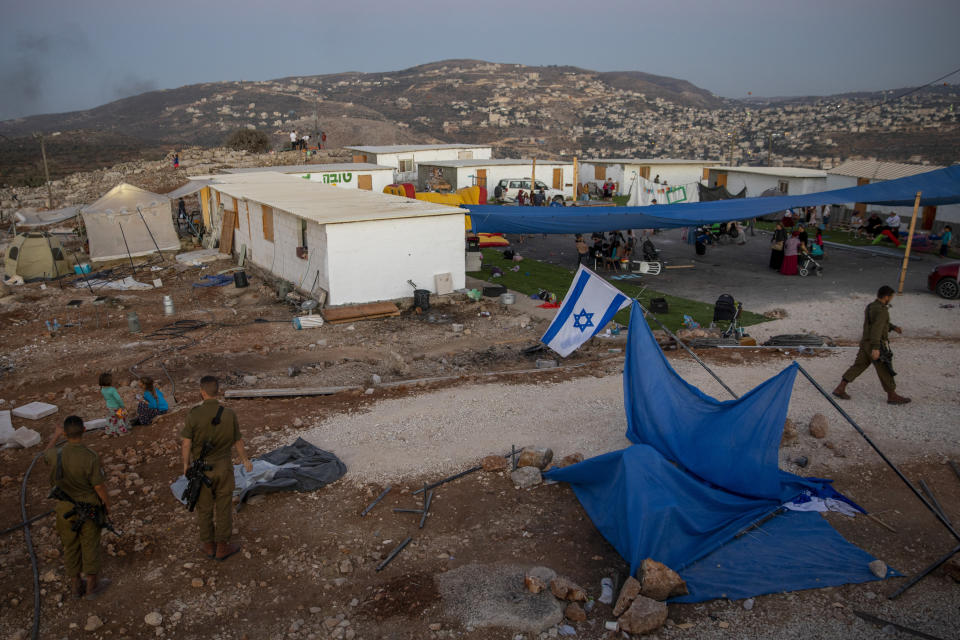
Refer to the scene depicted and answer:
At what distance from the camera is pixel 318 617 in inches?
208

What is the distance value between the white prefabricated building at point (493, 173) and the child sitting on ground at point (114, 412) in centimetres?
2725

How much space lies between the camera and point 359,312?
14.5 metres

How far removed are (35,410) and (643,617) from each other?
8835mm

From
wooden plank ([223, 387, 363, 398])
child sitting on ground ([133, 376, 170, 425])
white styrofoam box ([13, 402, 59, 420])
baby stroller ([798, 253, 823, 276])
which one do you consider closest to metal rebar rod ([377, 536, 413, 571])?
wooden plank ([223, 387, 363, 398])

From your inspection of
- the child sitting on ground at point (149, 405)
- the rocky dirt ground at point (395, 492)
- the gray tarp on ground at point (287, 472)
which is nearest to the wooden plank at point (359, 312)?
the rocky dirt ground at point (395, 492)

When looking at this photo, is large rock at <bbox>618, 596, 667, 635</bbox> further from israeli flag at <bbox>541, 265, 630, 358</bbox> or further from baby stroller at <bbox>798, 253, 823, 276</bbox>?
baby stroller at <bbox>798, 253, 823, 276</bbox>

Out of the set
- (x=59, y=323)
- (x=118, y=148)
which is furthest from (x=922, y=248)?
(x=118, y=148)

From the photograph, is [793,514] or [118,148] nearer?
[793,514]

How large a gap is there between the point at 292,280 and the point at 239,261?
16.3ft

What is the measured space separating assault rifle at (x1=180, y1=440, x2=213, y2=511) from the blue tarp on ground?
3.41 m

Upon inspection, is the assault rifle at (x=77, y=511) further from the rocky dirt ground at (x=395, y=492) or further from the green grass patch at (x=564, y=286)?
the green grass patch at (x=564, y=286)

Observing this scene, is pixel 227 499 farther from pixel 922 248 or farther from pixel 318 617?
pixel 922 248

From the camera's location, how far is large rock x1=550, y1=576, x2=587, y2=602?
17.5 feet

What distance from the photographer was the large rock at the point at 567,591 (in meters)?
5.32
